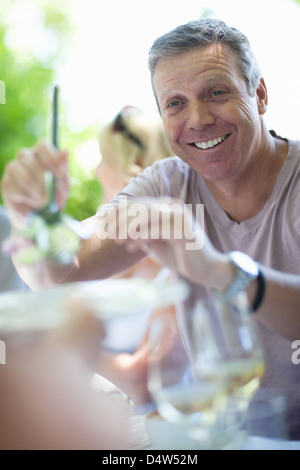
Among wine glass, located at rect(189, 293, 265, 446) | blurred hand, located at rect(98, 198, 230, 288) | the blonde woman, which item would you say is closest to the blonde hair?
the blonde woman

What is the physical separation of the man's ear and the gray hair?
1.3 inches

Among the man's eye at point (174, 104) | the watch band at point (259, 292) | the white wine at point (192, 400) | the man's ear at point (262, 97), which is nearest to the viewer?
the white wine at point (192, 400)

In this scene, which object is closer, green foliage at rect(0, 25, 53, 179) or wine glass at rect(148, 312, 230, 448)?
wine glass at rect(148, 312, 230, 448)

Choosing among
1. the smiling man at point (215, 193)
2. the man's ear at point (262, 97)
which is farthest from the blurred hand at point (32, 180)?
the man's ear at point (262, 97)

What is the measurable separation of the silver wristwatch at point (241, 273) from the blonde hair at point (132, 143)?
11.4 inches

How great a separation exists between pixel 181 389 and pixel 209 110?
38 cm

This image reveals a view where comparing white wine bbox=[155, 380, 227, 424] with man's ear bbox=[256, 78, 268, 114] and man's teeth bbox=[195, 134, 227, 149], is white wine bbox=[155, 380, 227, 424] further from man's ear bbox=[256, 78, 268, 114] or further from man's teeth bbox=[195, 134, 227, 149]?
man's ear bbox=[256, 78, 268, 114]

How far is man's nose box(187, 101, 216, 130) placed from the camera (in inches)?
29.5

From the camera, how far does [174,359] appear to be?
1.89ft

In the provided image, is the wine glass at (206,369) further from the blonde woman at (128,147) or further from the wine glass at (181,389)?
the blonde woman at (128,147)

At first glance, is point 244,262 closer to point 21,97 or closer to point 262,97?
point 262,97

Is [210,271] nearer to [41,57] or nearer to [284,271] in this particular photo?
[284,271]

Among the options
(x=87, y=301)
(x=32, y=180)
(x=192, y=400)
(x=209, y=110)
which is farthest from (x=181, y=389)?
(x=209, y=110)

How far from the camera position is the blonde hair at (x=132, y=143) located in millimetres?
930
